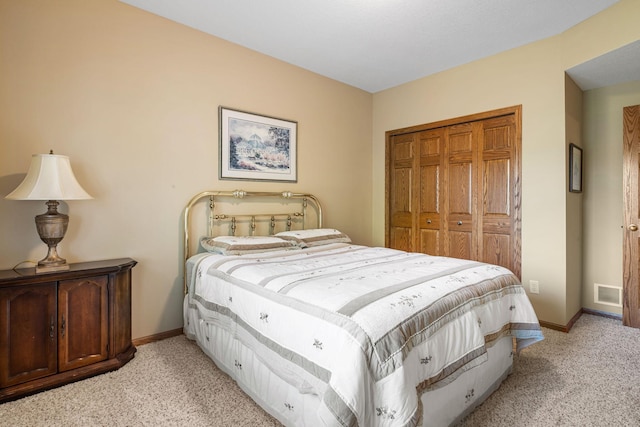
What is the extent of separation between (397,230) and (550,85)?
2.22 m

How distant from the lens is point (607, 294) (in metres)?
3.35

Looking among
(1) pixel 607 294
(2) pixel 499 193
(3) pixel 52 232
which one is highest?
(2) pixel 499 193

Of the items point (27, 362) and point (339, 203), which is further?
point (339, 203)

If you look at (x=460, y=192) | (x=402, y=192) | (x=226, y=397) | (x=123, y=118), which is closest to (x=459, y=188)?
(x=460, y=192)

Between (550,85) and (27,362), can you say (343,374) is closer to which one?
(27,362)

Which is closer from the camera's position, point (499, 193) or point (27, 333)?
point (27, 333)

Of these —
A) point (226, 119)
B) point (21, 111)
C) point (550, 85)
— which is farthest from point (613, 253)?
point (21, 111)

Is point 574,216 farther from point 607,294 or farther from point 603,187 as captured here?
point 607,294

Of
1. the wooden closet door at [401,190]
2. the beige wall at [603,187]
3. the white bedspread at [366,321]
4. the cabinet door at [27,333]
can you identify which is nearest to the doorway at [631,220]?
the beige wall at [603,187]

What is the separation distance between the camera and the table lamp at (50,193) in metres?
1.95

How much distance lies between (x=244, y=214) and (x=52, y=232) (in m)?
1.50

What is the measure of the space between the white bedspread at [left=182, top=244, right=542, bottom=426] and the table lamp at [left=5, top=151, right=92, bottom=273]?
0.94 meters

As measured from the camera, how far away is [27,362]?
193cm

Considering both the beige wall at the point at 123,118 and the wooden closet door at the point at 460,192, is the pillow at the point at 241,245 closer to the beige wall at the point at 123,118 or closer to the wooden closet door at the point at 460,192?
the beige wall at the point at 123,118
